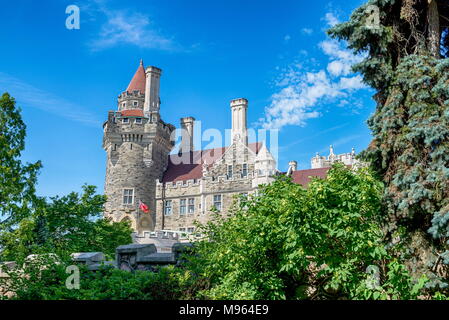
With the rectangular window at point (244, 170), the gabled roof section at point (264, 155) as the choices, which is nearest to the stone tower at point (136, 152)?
the rectangular window at point (244, 170)

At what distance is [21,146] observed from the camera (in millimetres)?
20609

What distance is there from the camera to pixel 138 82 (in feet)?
150

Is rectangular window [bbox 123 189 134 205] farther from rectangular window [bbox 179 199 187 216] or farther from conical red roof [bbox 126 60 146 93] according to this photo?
conical red roof [bbox 126 60 146 93]

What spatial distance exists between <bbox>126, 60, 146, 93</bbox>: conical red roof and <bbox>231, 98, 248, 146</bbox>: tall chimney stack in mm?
9721

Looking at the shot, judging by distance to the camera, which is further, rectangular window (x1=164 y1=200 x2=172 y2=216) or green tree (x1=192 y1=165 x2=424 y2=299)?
rectangular window (x1=164 y1=200 x2=172 y2=216)

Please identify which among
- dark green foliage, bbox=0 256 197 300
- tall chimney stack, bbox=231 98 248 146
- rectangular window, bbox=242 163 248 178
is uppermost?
tall chimney stack, bbox=231 98 248 146

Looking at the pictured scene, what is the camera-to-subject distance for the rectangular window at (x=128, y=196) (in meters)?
40.3

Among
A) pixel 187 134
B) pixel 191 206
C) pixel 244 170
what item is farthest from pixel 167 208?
pixel 187 134

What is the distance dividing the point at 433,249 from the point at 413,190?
50.7 inches

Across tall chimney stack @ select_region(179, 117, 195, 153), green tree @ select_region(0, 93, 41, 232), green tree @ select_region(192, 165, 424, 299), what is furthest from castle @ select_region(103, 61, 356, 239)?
green tree @ select_region(192, 165, 424, 299)

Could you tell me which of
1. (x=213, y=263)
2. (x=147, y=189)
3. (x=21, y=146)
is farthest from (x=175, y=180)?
(x=213, y=263)

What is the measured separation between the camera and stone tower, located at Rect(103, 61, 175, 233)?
4047 centimetres

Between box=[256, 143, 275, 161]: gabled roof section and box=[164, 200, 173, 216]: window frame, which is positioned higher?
box=[256, 143, 275, 161]: gabled roof section
